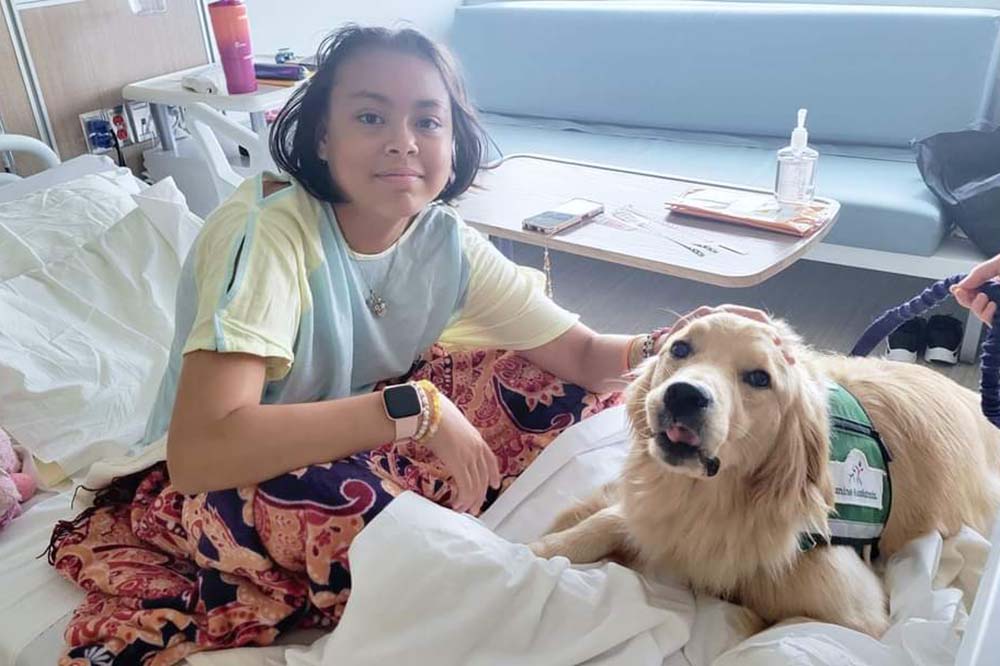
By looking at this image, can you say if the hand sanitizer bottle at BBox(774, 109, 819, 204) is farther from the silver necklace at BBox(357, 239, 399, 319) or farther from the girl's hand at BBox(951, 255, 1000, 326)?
the silver necklace at BBox(357, 239, 399, 319)

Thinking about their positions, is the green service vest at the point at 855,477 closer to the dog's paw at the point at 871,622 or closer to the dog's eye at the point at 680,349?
the dog's paw at the point at 871,622

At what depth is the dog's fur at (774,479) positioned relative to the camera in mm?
1028

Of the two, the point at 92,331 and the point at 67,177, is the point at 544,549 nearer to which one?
the point at 92,331

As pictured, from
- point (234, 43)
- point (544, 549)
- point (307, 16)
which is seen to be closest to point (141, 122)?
point (234, 43)

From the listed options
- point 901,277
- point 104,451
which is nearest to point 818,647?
point 104,451

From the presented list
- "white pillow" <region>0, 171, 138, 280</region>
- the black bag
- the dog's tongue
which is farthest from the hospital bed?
A: the black bag

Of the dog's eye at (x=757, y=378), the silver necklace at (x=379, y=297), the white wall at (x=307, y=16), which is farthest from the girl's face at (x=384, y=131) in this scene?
the white wall at (x=307, y=16)

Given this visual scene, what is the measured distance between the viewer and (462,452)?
1188 mm

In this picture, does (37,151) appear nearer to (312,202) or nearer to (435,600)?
(312,202)

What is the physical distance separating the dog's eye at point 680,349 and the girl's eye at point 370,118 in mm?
→ 550

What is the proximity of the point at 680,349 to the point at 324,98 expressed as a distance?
669mm

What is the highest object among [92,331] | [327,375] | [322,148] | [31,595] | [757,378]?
[322,148]

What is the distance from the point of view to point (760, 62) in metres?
3.31

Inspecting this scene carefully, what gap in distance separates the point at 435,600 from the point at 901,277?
280cm
